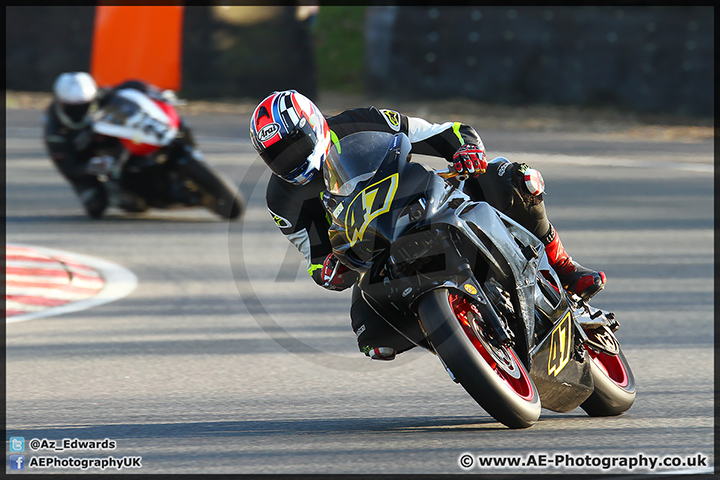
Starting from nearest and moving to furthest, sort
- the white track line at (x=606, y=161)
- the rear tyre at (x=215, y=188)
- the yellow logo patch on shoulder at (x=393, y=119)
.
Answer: the yellow logo patch on shoulder at (x=393, y=119) < the rear tyre at (x=215, y=188) < the white track line at (x=606, y=161)

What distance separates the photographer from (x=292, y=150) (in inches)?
185

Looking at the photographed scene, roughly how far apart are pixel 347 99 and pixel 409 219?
54.6ft

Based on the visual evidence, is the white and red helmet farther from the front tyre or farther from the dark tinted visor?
the front tyre

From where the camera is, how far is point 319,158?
4730mm

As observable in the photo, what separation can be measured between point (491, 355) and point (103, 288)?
515 centimetres

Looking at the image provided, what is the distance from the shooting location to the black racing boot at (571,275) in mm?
5344

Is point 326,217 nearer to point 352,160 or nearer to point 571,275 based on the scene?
point 352,160

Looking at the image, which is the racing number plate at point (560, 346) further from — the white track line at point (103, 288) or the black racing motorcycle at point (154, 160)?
the black racing motorcycle at point (154, 160)

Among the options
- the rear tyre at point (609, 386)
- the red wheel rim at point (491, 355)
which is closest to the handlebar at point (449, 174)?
Result: the red wheel rim at point (491, 355)

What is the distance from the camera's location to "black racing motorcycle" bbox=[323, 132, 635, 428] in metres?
4.54

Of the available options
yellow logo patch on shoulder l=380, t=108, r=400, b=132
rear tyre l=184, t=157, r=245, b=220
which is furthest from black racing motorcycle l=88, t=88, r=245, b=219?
yellow logo patch on shoulder l=380, t=108, r=400, b=132

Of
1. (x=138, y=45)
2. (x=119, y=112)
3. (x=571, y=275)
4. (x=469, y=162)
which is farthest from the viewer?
(x=138, y=45)

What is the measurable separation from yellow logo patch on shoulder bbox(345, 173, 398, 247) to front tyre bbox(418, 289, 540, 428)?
0.38 metres

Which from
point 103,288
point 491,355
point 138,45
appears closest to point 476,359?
point 491,355
